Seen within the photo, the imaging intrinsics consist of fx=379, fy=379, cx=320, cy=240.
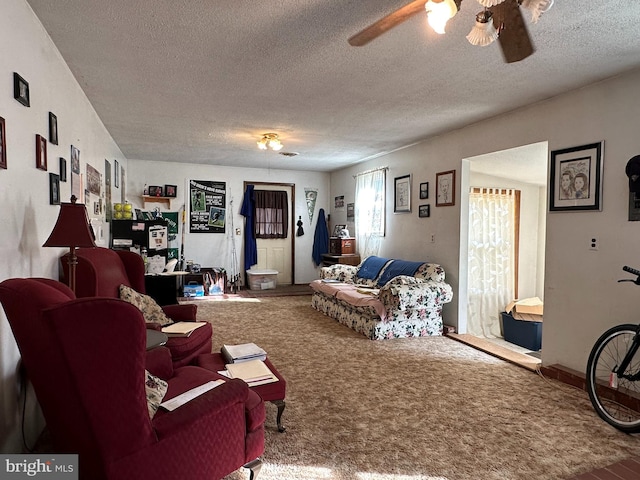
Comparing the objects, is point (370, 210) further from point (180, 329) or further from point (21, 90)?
point (21, 90)

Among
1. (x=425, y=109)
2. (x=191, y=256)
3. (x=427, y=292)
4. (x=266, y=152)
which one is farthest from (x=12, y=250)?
(x=191, y=256)

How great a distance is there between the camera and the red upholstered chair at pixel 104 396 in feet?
3.83

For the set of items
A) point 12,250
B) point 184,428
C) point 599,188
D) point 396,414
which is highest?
point 599,188

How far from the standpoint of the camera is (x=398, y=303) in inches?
161

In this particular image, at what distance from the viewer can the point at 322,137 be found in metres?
4.87

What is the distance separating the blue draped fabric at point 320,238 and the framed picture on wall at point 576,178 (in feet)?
15.8

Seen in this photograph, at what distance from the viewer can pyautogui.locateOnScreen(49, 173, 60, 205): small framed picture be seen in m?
2.38

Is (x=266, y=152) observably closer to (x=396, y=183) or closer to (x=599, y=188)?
(x=396, y=183)

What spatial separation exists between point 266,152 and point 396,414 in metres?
4.42

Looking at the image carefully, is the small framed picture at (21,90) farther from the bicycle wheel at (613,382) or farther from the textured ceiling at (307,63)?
the bicycle wheel at (613,382)

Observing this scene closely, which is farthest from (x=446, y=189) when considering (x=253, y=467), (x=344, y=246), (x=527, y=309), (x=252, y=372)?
(x=253, y=467)

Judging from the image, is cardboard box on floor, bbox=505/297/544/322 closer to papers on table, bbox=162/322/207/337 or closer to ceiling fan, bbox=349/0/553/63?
ceiling fan, bbox=349/0/553/63

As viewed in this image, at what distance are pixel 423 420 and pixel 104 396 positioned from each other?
6.42ft

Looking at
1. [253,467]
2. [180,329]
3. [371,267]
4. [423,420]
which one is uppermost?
[371,267]
